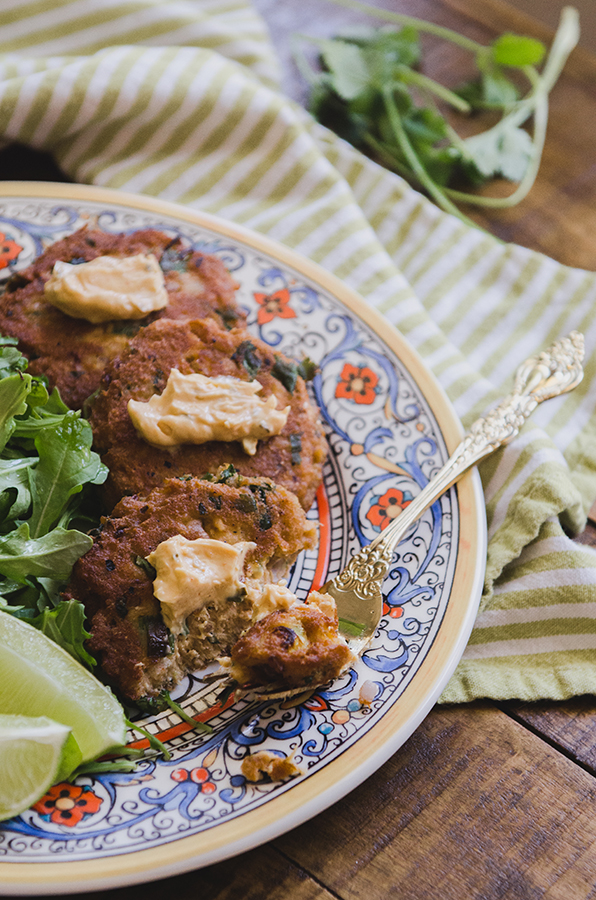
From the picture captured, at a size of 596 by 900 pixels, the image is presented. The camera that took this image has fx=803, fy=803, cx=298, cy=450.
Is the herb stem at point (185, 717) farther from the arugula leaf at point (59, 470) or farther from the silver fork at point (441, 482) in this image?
the arugula leaf at point (59, 470)

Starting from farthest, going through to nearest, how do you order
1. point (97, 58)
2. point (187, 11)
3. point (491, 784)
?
point (187, 11)
point (97, 58)
point (491, 784)

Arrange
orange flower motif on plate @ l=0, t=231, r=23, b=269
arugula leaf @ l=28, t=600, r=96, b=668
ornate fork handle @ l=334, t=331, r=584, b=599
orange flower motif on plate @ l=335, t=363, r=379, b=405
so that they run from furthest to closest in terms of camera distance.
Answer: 1. orange flower motif on plate @ l=0, t=231, r=23, b=269
2. orange flower motif on plate @ l=335, t=363, r=379, b=405
3. ornate fork handle @ l=334, t=331, r=584, b=599
4. arugula leaf @ l=28, t=600, r=96, b=668

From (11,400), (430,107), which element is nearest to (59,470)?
(11,400)

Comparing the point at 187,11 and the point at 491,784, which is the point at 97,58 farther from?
the point at 491,784

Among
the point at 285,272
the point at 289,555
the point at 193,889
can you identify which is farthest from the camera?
the point at 285,272

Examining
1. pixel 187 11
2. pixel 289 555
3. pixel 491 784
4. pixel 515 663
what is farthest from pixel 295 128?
pixel 491 784

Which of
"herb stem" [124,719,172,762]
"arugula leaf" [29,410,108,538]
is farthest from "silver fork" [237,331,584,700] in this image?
"arugula leaf" [29,410,108,538]

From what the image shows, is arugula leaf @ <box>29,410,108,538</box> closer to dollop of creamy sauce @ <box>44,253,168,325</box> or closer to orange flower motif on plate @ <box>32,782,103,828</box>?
dollop of creamy sauce @ <box>44,253,168,325</box>

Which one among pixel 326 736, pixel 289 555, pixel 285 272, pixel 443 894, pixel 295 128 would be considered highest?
pixel 295 128
